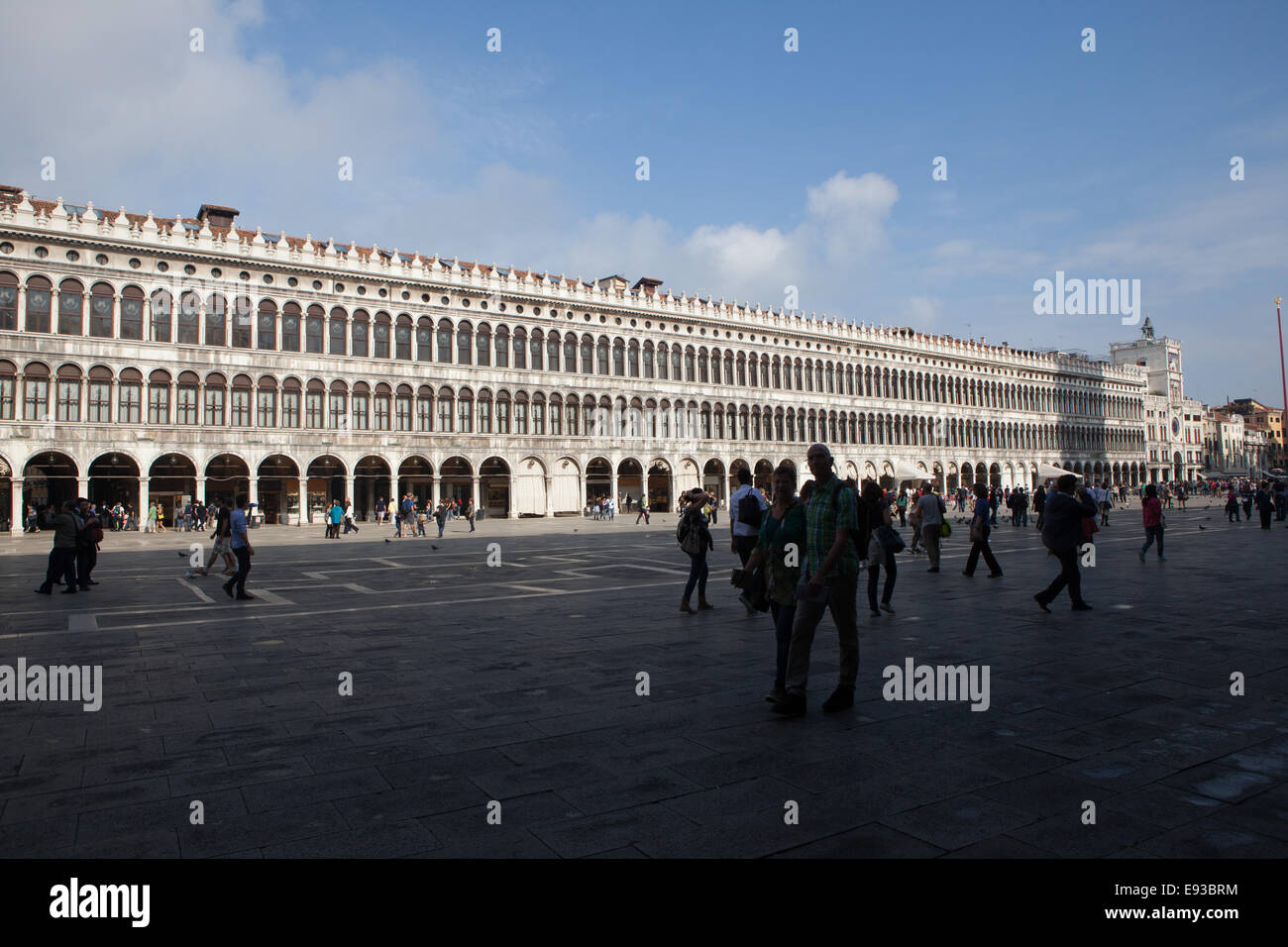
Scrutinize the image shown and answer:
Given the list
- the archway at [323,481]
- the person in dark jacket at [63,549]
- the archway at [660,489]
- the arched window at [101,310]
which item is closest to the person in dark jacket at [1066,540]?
the person in dark jacket at [63,549]

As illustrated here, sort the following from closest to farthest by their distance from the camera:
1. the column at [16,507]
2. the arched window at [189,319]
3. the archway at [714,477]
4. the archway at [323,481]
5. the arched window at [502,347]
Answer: the column at [16,507], the arched window at [189,319], the archway at [323,481], the arched window at [502,347], the archway at [714,477]

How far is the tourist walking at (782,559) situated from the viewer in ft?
18.1

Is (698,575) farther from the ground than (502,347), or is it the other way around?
(502,347)

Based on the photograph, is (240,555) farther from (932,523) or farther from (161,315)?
(161,315)

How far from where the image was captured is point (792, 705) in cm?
527

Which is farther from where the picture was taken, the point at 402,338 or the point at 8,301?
the point at 402,338

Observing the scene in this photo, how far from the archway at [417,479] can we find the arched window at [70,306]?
16.6m

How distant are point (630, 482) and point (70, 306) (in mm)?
32964

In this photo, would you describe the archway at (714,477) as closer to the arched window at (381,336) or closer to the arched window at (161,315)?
the arched window at (381,336)

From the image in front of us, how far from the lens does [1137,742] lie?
15.2 feet

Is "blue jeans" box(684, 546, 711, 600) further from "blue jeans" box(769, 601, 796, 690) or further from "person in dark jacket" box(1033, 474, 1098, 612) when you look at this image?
"blue jeans" box(769, 601, 796, 690)

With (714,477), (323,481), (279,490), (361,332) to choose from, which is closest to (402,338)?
(361,332)

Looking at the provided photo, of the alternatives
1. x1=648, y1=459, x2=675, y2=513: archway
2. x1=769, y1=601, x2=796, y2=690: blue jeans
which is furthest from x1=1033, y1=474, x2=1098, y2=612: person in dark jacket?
x1=648, y1=459, x2=675, y2=513: archway
